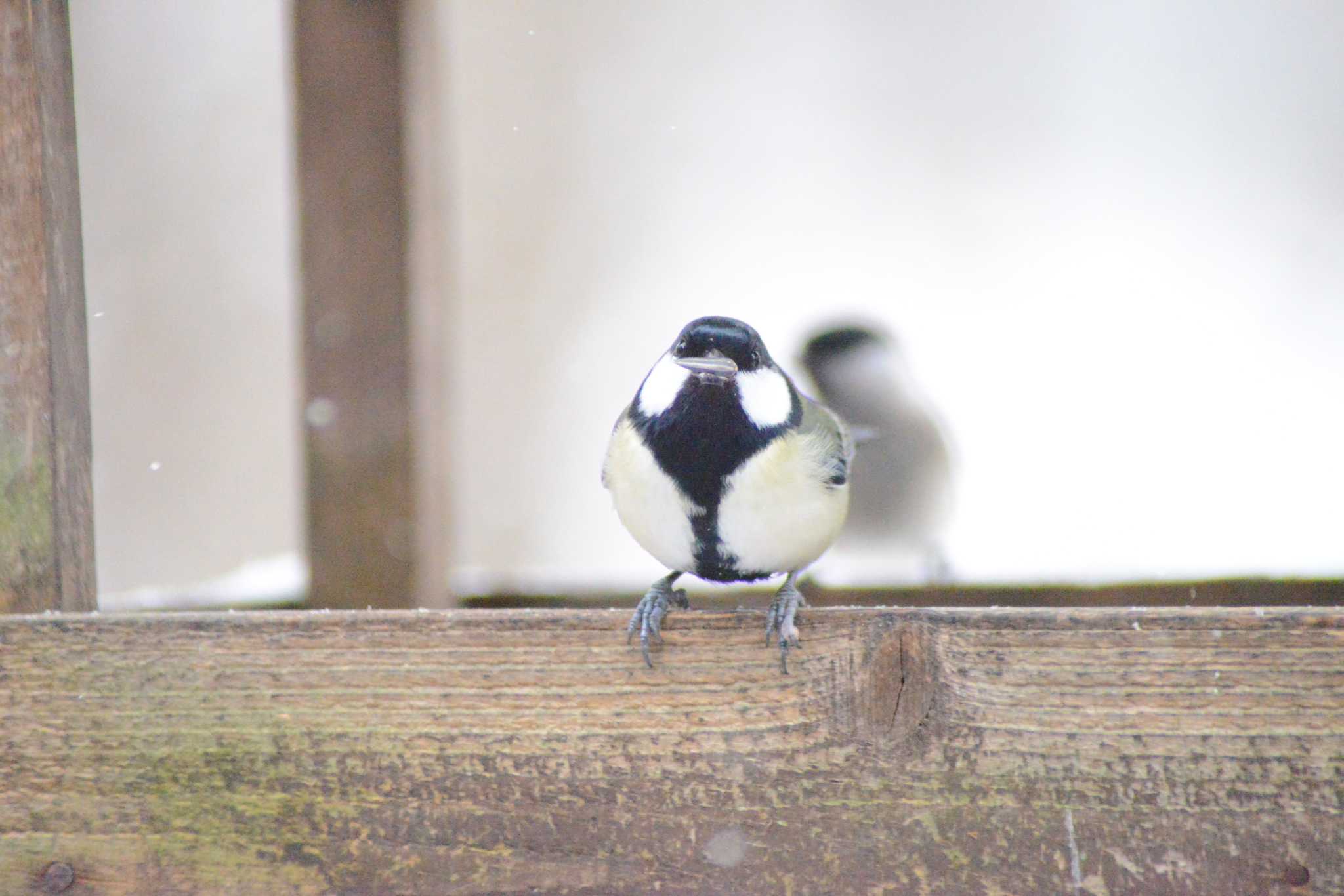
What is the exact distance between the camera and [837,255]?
3.62 metres

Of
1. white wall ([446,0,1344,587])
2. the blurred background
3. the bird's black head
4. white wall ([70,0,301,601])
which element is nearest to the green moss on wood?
the bird's black head

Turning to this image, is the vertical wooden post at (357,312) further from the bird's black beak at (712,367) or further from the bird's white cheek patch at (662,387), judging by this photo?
the bird's black beak at (712,367)

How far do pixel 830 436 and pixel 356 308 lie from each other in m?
0.76

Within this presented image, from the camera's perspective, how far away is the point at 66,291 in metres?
1.22

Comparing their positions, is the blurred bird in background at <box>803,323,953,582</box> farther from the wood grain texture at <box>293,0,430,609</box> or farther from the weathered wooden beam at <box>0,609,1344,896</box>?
the weathered wooden beam at <box>0,609,1344,896</box>

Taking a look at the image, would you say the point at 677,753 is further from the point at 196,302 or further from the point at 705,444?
the point at 196,302

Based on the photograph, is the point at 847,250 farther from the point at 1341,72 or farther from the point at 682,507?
the point at 682,507

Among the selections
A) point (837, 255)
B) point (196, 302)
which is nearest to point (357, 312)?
point (196, 302)

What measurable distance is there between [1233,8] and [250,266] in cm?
258

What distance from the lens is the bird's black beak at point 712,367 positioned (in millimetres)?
1392

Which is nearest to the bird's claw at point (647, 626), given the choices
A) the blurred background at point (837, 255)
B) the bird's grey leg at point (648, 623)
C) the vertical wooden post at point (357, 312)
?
the bird's grey leg at point (648, 623)

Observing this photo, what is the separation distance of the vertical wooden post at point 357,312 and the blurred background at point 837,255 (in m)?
1.18

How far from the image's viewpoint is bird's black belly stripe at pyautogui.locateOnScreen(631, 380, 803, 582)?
4.63ft

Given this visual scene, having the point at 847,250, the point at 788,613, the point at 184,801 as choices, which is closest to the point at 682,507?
the point at 788,613
